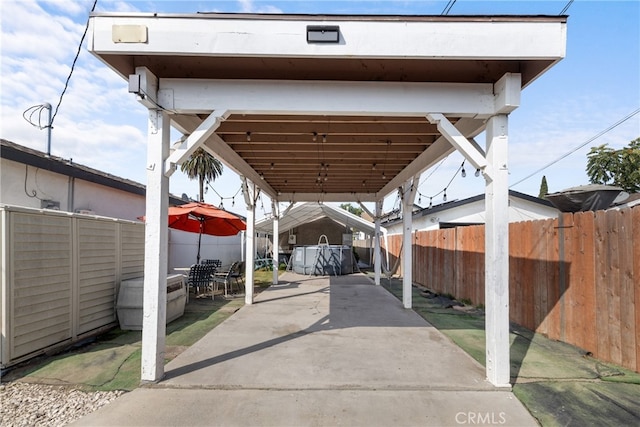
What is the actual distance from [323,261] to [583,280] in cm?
1100

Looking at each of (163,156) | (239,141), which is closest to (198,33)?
(163,156)

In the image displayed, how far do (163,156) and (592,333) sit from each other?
5.40m

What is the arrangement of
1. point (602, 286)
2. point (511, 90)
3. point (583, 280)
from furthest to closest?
point (583, 280) < point (602, 286) < point (511, 90)

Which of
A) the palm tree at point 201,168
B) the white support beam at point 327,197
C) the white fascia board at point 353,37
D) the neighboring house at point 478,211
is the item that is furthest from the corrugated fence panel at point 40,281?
the palm tree at point 201,168

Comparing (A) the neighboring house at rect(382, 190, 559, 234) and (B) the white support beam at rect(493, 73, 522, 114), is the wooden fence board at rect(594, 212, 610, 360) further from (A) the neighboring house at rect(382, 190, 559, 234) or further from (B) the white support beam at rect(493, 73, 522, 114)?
(A) the neighboring house at rect(382, 190, 559, 234)

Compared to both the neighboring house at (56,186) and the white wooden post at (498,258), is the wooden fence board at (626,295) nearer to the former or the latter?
the white wooden post at (498,258)

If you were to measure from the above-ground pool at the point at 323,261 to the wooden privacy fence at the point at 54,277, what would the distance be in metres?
9.69

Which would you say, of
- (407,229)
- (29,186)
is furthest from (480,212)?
(29,186)

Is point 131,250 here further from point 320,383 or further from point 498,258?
point 498,258

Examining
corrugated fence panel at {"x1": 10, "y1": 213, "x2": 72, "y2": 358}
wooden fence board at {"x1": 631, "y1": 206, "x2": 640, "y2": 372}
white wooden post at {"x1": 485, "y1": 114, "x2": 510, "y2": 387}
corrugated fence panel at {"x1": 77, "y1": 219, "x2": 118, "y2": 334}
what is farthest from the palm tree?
wooden fence board at {"x1": 631, "y1": 206, "x2": 640, "y2": 372}

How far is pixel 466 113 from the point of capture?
3688 millimetres

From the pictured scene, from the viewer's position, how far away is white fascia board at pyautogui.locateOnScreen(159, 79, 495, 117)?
367 cm

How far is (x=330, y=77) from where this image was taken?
12.3 ft

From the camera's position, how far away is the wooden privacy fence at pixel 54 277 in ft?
11.9
